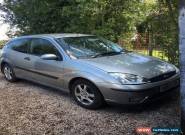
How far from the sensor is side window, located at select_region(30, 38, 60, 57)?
23.3 ft

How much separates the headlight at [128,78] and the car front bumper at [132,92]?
0.09 metres

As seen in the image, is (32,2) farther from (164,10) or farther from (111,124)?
(111,124)

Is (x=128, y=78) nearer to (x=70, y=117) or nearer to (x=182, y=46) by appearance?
(x=70, y=117)

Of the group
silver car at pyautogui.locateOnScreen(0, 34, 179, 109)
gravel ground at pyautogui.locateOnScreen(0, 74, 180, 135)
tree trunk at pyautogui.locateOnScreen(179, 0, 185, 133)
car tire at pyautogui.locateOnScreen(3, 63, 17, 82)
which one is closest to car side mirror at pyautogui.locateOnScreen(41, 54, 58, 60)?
silver car at pyautogui.locateOnScreen(0, 34, 179, 109)

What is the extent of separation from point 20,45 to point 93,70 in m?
3.06

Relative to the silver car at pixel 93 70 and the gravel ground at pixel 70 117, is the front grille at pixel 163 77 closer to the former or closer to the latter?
the silver car at pixel 93 70

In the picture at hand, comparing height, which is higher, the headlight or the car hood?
the car hood

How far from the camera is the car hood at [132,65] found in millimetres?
5949

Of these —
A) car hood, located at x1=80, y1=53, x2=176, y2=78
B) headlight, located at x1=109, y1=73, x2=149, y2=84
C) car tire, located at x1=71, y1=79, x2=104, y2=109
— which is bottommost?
car tire, located at x1=71, y1=79, x2=104, y2=109

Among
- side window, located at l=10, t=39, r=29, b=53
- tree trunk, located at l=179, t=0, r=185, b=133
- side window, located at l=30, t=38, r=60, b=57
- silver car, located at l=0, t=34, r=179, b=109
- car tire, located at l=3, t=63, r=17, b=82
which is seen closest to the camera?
tree trunk, located at l=179, t=0, r=185, b=133

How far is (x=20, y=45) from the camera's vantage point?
844cm

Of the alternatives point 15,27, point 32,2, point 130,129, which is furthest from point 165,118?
point 15,27

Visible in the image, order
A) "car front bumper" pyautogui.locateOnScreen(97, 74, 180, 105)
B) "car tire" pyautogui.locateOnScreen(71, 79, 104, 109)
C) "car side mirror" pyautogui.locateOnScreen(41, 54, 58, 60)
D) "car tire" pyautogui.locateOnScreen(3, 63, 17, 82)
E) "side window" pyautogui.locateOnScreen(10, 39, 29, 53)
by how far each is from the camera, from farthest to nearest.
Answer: "car tire" pyautogui.locateOnScreen(3, 63, 17, 82), "side window" pyautogui.locateOnScreen(10, 39, 29, 53), "car side mirror" pyautogui.locateOnScreen(41, 54, 58, 60), "car tire" pyautogui.locateOnScreen(71, 79, 104, 109), "car front bumper" pyautogui.locateOnScreen(97, 74, 180, 105)

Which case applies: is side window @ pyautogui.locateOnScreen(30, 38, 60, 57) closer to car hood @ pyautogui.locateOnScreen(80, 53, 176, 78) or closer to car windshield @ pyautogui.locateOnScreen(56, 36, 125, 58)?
car windshield @ pyautogui.locateOnScreen(56, 36, 125, 58)
